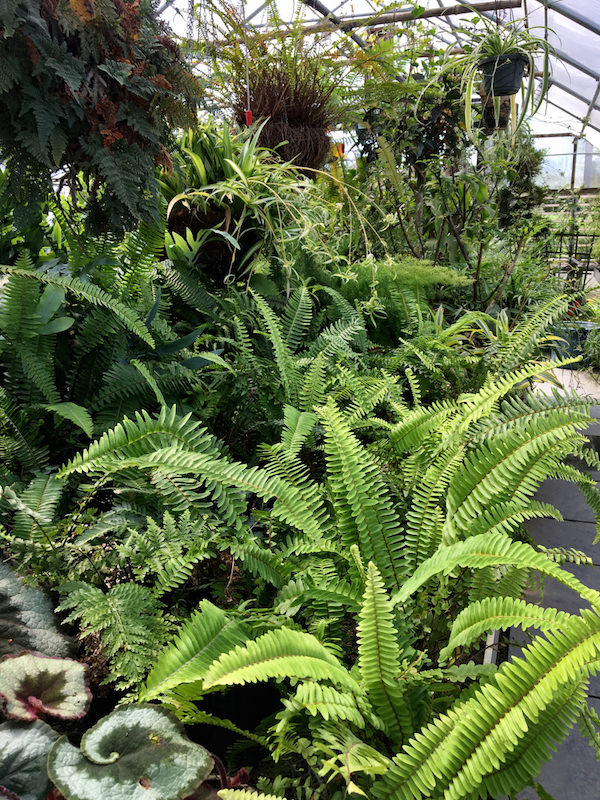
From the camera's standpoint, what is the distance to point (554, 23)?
5797 mm

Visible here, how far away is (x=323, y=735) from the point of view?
0.68m

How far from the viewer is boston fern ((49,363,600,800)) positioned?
605 mm

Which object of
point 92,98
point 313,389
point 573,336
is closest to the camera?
point 92,98

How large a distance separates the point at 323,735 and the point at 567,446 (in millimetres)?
717

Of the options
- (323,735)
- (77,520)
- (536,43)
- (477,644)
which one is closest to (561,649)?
(323,735)

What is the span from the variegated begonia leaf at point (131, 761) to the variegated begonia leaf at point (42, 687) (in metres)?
0.07

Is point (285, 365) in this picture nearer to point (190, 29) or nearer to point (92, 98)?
point (92, 98)

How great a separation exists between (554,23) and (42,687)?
7.22 metres

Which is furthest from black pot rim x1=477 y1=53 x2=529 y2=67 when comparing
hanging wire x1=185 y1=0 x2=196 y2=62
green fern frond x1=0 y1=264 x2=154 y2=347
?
green fern frond x1=0 y1=264 x2=154 y2=347

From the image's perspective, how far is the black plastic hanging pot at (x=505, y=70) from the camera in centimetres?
248

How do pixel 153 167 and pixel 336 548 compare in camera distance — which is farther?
pixel 153 167

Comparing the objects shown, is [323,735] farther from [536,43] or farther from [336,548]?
[536,43]

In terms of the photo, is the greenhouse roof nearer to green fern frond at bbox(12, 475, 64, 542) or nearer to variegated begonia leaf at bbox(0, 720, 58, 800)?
green fern frond at bbox(12, 475, 64, 542)

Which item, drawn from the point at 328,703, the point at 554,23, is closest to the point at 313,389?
the point at 328,703
